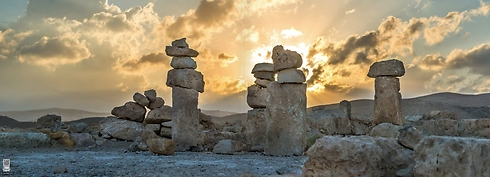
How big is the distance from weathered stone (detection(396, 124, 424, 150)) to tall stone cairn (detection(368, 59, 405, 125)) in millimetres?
9329

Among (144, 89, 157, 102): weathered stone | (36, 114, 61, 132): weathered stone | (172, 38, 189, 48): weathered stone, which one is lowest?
Result: (36, 114, 61, 132): weathered stone

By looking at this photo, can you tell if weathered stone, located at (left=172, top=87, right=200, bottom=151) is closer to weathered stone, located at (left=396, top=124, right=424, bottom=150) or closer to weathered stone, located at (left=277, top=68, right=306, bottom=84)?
weathered stone, located at (left=277, top=68, right=306, bottom=84)

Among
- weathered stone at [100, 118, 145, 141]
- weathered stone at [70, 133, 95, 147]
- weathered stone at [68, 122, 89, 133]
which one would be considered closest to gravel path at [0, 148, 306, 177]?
weathered stone at [70, 133, 95, 147]

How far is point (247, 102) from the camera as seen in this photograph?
15625mm

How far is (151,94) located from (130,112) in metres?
1.17

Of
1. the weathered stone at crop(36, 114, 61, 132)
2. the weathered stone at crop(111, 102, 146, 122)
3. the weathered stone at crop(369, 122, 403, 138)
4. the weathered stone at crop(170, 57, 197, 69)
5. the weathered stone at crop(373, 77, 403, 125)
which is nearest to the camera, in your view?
the weathered stone at crop(369, 122, 403, 138)

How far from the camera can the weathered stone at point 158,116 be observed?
16.2 meters

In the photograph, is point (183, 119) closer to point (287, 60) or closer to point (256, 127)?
point (256, 127)

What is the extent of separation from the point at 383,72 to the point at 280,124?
4.34 m

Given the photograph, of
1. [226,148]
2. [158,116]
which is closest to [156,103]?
[158,116]

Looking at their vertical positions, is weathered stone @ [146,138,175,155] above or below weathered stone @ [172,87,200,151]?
below

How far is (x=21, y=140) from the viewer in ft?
37.8

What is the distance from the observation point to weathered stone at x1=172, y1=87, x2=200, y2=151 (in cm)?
→ 1284

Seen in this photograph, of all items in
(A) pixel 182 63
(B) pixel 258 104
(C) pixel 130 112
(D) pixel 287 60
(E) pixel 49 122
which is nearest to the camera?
(D) pixel 287 60
